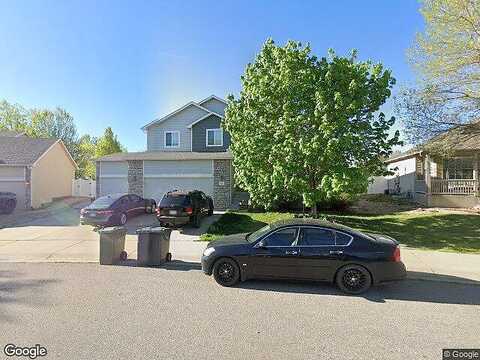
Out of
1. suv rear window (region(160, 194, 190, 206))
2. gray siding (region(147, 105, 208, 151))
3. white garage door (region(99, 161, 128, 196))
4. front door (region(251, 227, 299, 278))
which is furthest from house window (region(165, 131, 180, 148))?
front door (region(251, 227, 299, 278))

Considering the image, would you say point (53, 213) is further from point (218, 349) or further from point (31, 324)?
point (218, 349)

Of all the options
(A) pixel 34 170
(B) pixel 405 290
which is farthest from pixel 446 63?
(A) pixel 34 170

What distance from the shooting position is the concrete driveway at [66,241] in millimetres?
9531

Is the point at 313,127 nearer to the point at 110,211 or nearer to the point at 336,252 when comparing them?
the point at 336,252

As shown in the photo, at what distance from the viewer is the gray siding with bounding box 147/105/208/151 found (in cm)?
2627

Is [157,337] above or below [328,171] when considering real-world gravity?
below

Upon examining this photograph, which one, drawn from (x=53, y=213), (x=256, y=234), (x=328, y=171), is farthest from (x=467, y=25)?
(x=53, y=213)

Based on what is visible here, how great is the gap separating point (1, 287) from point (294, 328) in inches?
234

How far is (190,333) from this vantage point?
462 centimetres

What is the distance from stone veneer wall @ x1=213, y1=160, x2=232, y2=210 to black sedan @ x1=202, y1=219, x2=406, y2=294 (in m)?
13.4

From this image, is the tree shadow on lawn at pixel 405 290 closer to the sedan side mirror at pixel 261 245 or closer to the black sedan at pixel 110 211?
the sedan side mirror at pixel 261 245

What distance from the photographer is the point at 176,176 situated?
69.9ft

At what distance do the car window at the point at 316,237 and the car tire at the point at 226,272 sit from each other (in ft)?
5.01

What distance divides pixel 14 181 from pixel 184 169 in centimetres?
1166
